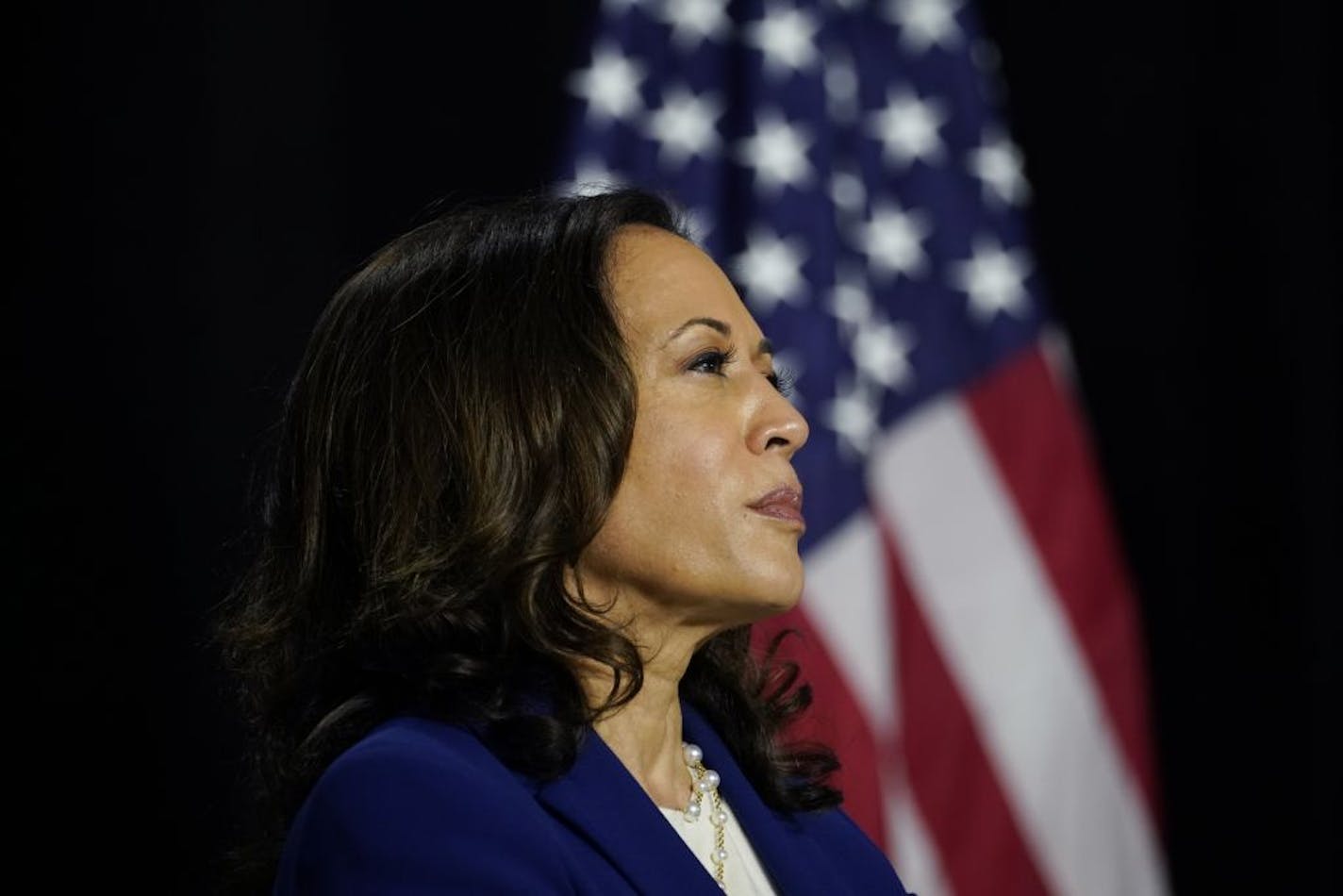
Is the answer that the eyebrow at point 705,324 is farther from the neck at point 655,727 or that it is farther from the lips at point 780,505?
the neck at point 655,727

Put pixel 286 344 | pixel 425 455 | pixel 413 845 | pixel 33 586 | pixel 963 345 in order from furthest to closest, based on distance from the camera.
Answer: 1. pixel 963 345
2. pixel 286 344
3. pixel 33 586
4. pixel 425 455
5. pixel 413 845

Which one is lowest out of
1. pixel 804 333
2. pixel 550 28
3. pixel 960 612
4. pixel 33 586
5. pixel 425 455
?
pixel 960 612

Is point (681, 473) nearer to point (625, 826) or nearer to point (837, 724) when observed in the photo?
point (625, 826)

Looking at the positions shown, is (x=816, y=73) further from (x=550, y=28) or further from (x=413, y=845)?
(x=413, y=845)

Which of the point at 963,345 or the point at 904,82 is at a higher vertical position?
the point at 904,82

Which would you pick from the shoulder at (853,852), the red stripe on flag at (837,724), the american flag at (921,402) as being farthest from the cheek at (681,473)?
the american flag at (921,402)

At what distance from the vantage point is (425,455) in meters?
1.56

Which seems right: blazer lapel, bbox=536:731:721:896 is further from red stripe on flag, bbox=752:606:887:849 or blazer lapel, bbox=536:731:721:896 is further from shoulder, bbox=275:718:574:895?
red stripe on flag, bbox=752:606:887:849

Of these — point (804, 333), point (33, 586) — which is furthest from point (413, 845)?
point (804, 333)

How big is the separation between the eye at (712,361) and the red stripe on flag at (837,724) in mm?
936

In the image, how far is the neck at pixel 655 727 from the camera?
163 cm

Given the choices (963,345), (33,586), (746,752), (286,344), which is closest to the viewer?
(746,752)

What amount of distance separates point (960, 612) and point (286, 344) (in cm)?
116

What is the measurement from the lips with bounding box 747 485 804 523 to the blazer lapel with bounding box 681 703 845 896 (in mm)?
268
